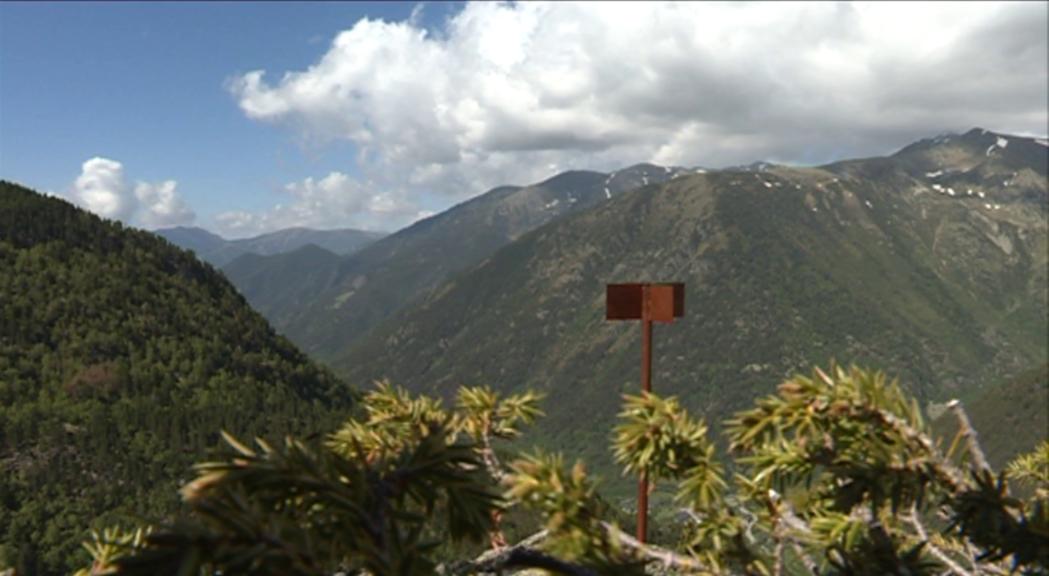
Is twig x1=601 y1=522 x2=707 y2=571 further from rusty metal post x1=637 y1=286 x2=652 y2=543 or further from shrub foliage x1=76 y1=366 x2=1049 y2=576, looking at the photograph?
rusty metal post x1=637 y1=286 x2=652 y2=543

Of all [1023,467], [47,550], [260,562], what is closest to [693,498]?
A: [260,562]

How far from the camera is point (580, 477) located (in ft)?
13.9

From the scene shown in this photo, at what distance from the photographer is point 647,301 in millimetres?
7539

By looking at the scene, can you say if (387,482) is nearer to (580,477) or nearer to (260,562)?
(260,562)

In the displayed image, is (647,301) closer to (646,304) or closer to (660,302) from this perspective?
(646,304)

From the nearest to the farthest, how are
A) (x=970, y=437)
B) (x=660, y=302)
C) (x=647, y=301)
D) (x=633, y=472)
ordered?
(x=970, y=437)
(x=633, y=472)
(x=660, y=302)
(x=647, y=301)

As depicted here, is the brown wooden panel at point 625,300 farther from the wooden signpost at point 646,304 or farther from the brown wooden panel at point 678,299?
the brown wooden panel at point 678,299

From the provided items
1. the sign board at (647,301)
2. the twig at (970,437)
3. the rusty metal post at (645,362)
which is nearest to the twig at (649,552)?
the twig at (970,437)

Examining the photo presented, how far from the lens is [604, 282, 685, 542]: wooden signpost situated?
7348mm

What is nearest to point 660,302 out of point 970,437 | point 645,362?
point 645,362

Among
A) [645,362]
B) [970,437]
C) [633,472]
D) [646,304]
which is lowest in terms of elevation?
[633,472]

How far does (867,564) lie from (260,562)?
325 cm

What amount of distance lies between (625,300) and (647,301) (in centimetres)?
22

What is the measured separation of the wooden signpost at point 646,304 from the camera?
24.1ft
